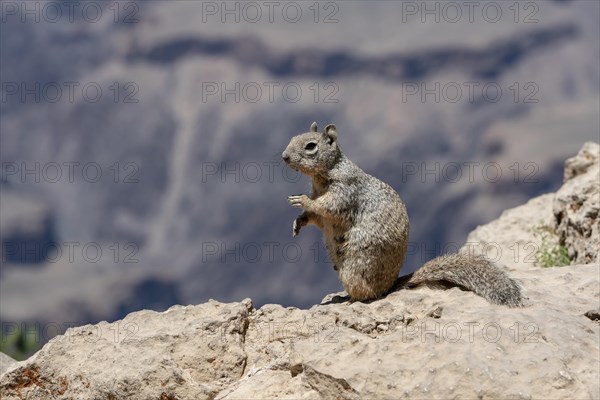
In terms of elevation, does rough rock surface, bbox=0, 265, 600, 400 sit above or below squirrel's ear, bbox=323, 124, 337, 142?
below

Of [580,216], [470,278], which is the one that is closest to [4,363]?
[470,278]

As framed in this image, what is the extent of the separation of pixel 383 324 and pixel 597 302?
6.97ft

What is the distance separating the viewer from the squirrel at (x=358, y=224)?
28.0 ft

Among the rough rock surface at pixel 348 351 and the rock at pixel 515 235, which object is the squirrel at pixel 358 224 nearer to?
the rough rock surface at pixel 348 351

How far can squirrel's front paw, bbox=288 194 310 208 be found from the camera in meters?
8.66

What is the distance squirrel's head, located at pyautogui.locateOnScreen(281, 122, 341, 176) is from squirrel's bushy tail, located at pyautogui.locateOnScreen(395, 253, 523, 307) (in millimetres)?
1488

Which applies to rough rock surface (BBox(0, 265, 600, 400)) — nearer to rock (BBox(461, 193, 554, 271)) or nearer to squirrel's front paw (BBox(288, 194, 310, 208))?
squirrel's front paw (BBox(288, 194, 310, 208))

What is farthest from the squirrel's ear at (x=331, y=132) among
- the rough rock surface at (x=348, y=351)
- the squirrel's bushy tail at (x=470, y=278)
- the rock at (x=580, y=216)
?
the rock at (x=580, y=216)

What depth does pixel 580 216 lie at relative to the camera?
11383 mm

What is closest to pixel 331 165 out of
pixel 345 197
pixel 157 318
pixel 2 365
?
pixel 345 197

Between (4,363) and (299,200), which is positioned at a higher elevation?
(299,200)

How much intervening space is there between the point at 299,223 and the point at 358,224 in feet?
2.30

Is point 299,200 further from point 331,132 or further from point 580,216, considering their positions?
point 580,216

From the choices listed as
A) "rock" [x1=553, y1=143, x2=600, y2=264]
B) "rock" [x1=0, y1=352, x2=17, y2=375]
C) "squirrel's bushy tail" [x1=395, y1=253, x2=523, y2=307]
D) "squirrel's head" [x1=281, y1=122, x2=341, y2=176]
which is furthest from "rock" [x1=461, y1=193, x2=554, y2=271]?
"rock" [x1=0, y1=352, x2=17, y2=375]
